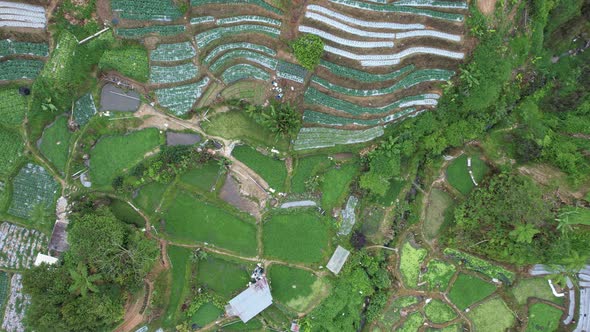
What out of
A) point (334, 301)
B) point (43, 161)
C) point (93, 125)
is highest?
point (93, 125)

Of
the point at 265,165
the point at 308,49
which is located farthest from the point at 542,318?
the point at 308,49

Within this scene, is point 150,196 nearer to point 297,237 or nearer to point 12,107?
point 297,237

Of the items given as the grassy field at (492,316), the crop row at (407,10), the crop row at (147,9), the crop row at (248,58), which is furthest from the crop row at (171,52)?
the grassy field at (492,316)

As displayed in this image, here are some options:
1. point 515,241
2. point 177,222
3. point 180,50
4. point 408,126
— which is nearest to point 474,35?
point 408,126

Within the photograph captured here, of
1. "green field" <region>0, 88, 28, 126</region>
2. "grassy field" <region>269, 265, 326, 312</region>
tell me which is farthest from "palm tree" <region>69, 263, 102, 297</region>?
"green field" <region>0, 88, 28, 126</region>

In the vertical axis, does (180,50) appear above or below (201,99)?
above

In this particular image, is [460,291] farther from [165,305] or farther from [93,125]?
[93,125]

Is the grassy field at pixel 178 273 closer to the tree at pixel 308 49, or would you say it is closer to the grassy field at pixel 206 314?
the grassy field at pixel 206 314

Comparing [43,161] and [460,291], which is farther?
[460,291]
